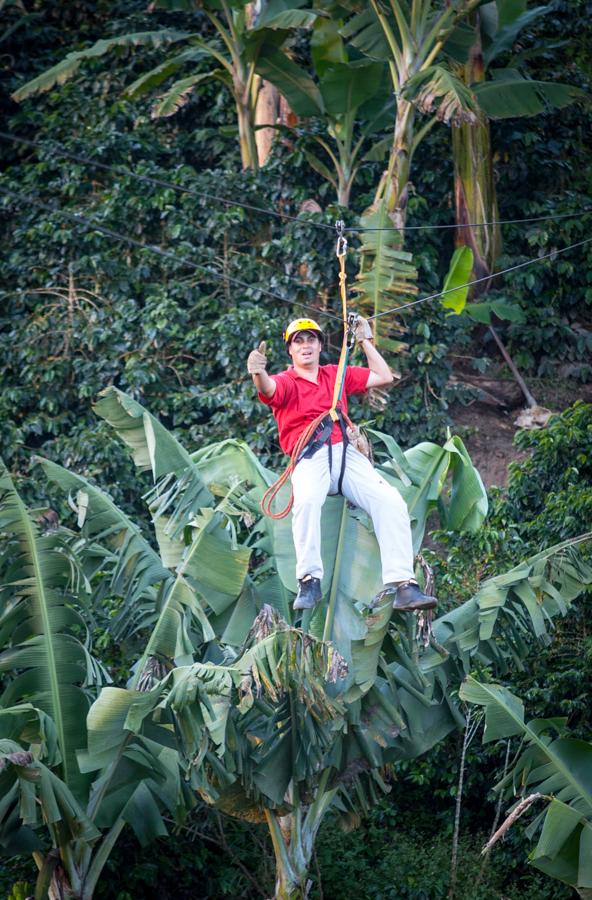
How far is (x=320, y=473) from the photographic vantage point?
718 cm

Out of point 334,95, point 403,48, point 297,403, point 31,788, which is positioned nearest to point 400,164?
point 334,95

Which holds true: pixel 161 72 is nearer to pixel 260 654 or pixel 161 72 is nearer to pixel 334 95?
pixel 334 95

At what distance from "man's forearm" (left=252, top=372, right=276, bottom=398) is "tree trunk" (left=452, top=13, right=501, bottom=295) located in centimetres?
726

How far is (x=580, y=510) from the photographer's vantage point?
10148 mm

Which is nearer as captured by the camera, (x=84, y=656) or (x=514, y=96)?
(x=84, y=656)

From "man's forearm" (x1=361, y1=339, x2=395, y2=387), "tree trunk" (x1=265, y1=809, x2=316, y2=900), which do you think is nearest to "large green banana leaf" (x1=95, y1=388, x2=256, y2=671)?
"man's forearm" (x1=361, y1=339, x2=395, y2=387)

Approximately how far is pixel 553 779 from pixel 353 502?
220cm

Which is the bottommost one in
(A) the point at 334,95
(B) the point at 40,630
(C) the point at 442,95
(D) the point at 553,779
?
(D) the point at 553,779

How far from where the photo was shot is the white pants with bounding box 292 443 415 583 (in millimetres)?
7004

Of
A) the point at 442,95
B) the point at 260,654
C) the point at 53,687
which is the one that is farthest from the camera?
the point at 442,95

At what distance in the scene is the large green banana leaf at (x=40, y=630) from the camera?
7.66m

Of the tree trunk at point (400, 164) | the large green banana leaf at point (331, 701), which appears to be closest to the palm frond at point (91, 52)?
the tree trunk at point (400, 164)

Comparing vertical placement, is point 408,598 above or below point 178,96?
below

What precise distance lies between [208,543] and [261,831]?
3.44m
